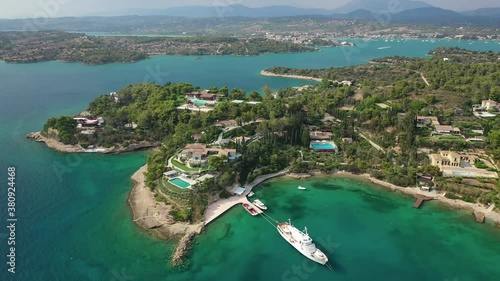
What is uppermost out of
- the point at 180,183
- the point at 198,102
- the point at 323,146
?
the point at 198,102

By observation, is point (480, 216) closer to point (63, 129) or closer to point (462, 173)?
point (462, 173)

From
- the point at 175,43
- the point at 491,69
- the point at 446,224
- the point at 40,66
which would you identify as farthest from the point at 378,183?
the point at 175,43

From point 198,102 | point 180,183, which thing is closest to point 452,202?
point 180,183

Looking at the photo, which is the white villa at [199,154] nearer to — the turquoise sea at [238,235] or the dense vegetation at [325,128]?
the dense vegetation at [325,128]

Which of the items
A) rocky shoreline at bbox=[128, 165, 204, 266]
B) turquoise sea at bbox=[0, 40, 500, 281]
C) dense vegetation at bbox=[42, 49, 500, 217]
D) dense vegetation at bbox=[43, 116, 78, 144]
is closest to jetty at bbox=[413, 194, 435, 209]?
turquoise sea at bbox=[0, 40, 500, 281]

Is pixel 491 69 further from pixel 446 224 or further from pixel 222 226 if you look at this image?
pixel 222 226
